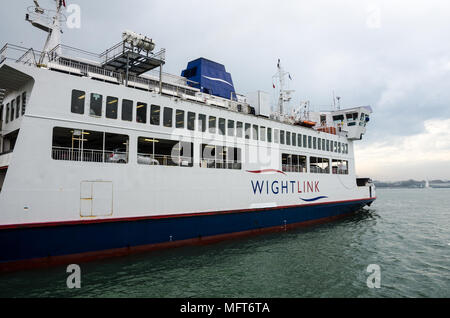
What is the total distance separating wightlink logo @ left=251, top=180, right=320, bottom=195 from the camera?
59.3 feet

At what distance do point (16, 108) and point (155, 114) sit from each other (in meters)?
6.17

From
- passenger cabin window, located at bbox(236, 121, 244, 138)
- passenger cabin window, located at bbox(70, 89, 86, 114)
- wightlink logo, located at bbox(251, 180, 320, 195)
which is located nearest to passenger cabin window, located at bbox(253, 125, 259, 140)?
passenger cabin window, located at bbox(236, 121, 244, 138)

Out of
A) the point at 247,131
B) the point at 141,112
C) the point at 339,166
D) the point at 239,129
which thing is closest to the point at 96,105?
the point at 141,112

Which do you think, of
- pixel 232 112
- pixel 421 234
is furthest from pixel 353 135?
pixel 232 112

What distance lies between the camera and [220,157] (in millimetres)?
17141

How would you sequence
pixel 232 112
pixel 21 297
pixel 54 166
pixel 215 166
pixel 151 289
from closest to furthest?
1. pixel 21 297
2. pixel 151 289
3. pixel 54 166
4. pixel 215 166
5. pixel 232 112

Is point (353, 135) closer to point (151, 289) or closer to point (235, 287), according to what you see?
point (235, 287)

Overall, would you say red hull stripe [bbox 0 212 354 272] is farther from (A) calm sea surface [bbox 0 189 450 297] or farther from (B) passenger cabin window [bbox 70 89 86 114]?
(B) passenger cabin window [bbox 70 89 86 114]

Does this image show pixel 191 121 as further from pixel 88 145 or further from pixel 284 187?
pixel 284 187

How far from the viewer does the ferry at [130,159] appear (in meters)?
10.7

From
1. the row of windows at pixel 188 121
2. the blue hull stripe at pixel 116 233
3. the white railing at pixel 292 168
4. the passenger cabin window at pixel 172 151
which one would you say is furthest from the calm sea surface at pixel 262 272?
the row of windows at pixel 188 121

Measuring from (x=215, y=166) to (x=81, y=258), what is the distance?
27.1 ft

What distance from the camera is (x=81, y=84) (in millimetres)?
12148

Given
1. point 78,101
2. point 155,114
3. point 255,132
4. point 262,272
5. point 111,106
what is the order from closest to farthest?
point 262,272, point 78,101, point 111,106, point 155,114, point 255,132
